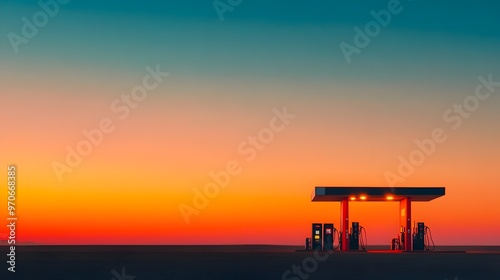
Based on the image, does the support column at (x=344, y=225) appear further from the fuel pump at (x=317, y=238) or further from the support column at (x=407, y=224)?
the support column at (x=407, y=224)

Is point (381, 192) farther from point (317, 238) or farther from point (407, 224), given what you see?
point (317, 238)

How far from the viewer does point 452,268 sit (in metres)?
20.8

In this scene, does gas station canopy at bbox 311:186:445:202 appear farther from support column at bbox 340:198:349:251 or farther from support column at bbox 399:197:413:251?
support column at bbox 340:198:349:251

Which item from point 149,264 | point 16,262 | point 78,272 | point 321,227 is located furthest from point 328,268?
point 321,227

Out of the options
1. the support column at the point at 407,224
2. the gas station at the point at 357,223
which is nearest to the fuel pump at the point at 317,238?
the gas station at the point at 357,223

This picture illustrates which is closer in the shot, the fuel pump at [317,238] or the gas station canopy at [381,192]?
the gas station canopy at [381,192]

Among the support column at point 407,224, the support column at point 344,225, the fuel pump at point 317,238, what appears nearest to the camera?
the support column at point 407,224

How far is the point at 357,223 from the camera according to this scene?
133 ft

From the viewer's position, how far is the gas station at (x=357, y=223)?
38.1 m

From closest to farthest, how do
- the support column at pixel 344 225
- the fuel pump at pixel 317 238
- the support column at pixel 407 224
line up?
1. the support column at pixel 407 224
2. the support column at pixel 344 225
3. the fuel pump at pixel 317 238

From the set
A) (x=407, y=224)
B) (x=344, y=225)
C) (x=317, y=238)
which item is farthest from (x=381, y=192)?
(x=317, y=238)

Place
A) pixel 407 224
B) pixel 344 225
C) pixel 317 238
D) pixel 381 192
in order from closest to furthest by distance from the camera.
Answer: pixel 381 192 → pixel 407 224 → pixel 344 225 → pixel 317 238

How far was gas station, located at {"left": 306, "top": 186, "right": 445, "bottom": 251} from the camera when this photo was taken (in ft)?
125

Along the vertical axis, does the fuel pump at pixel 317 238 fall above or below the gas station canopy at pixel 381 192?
below
